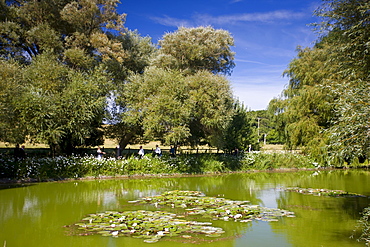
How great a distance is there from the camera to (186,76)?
930 inches

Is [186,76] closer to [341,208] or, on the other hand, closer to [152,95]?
[152,95]

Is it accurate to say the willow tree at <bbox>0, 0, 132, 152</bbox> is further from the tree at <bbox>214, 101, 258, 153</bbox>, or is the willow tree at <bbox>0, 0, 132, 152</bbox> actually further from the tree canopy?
the tree at <bbox>214, 101, 258, 153</bbox>

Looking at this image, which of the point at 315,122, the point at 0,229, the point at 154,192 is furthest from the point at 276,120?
the point at 0,229

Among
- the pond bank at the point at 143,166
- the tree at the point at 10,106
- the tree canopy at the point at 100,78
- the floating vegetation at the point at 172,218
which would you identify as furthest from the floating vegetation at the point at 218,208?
the tree canopy at the point at 100,78

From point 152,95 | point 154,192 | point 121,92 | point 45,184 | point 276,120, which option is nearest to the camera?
point 154,192

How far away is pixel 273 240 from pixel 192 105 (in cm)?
1439

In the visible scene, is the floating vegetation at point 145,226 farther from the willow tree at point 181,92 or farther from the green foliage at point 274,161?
the green foliage at point 274,161

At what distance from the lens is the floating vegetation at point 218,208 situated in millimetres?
9086

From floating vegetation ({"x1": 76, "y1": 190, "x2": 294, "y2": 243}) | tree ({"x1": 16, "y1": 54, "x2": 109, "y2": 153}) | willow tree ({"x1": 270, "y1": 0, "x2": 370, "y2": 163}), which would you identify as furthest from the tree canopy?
willow tree ({"x1": 270, "y1": 0, "x2": 370, "y2": 163})

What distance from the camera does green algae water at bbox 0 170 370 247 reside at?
7.03m

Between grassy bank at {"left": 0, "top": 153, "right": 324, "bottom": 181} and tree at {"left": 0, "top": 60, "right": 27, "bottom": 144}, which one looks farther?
grassy bank at {"left": 0, "top": 153, "right": 324, "bottom": 181}

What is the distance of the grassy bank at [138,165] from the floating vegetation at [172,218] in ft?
25.5

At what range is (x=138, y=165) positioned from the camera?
64.2ft

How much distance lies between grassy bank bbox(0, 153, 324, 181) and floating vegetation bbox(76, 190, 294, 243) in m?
7.79
